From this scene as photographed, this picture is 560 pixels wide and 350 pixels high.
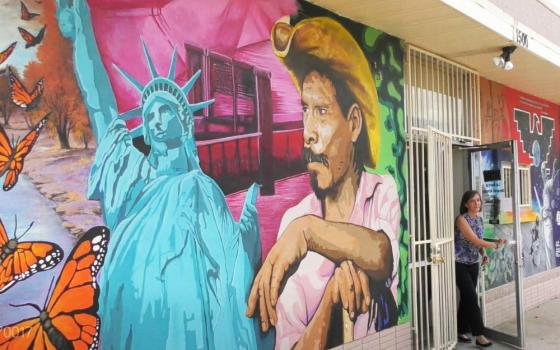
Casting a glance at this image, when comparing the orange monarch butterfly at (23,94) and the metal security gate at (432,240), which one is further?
the metal security gate at (432,240)

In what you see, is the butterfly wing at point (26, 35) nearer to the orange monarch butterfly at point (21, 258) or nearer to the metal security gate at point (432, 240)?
the orange monarch butterfly at point (21, 258)

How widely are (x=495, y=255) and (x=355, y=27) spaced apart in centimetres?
412

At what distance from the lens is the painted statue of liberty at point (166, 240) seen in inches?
120

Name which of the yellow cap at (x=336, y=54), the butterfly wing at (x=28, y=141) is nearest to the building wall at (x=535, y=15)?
the yellow cap at (x=336, y=54)

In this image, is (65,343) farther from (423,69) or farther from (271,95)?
(423,69)

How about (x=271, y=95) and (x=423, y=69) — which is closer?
(x=271, y=95)

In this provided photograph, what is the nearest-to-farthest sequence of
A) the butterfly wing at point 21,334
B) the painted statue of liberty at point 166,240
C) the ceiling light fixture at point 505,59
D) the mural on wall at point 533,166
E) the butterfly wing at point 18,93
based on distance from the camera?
the butterfly wing at point 21,334 < the butterfly wing at point 18,93 < the painted statue of liberty at point 166,240 < the ceiling light fixture at point 505,59 < the mural on wall at point 533,166

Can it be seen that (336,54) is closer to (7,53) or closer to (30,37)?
(30,37)

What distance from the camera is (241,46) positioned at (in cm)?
389

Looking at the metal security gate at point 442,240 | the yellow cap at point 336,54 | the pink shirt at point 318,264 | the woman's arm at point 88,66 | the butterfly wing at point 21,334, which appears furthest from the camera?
the metal security gate at point 442,240

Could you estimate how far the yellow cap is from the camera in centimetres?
427

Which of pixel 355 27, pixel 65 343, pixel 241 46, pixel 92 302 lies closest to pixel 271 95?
pixel 241 46

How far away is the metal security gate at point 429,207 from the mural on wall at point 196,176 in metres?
0.36

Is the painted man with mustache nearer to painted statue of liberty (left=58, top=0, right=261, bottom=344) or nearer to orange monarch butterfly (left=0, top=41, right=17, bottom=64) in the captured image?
painted statue of liberty (left=58, top=0, right=261, bottom=344)
